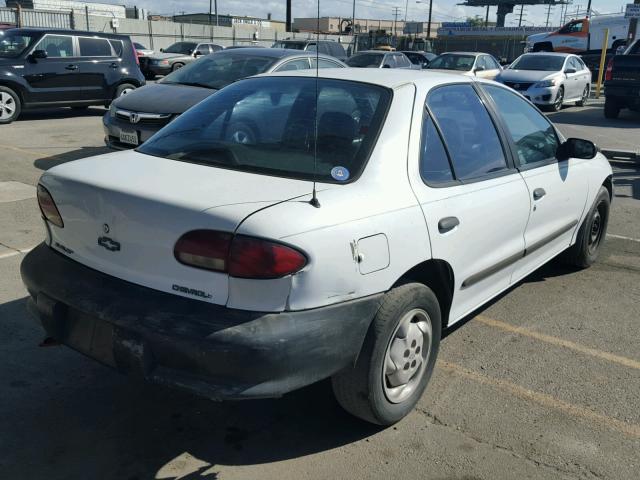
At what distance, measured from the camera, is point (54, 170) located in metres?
3.05

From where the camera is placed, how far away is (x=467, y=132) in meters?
3.58

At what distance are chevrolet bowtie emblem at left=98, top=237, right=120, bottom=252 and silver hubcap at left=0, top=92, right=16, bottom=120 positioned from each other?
10602 mm

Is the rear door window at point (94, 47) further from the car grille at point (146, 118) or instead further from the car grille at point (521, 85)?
the car grille at point (521, 85)

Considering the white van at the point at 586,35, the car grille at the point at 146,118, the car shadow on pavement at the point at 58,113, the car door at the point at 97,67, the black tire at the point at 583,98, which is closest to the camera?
the car grille at the point at 146,118

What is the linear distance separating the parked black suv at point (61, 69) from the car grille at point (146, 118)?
5093mm

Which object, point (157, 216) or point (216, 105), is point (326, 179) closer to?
point (157, 216)

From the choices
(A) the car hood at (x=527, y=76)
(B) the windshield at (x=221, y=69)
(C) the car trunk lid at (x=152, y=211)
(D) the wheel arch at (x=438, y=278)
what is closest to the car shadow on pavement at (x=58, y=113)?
(B) the windshield at (x=221, y=69)

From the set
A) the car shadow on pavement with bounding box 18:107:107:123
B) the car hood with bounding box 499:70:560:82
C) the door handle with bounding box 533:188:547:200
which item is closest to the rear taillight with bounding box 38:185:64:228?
the door handle with bounding box 533:188:547:200

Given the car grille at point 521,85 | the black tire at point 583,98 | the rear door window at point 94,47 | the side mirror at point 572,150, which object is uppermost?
the rear door window at point 94,47

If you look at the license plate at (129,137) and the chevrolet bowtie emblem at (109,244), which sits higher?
the chevrolet bowtie emblem at (109,244)

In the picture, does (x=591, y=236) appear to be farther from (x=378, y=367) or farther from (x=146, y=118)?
(x=146, y=118)

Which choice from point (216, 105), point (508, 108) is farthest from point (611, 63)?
point (216, 105)

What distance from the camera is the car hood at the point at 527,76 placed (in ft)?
56.4

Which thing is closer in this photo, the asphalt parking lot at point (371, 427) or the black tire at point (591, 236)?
the asphalt parking lot at point (371, 427)
